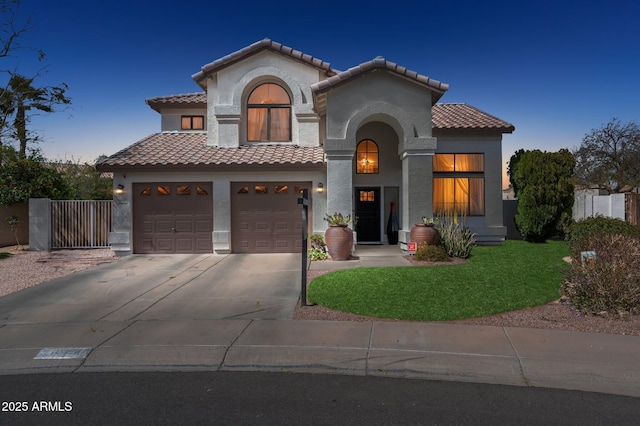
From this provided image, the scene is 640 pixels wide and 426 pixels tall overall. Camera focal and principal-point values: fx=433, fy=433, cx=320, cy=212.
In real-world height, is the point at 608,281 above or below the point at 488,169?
below

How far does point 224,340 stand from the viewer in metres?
6.02

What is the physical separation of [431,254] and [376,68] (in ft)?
19.3

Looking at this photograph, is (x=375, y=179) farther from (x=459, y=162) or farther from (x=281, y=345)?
(x=281, y=345)

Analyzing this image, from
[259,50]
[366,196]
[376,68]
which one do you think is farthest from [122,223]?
[376,68]

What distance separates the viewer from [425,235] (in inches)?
496

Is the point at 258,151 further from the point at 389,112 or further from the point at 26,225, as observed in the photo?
the point at 26,225

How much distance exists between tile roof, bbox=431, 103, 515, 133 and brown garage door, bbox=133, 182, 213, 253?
346 inches

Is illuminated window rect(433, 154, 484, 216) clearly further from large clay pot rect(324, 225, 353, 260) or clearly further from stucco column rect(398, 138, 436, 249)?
large clay pot rect(324, 225, 353, 260)

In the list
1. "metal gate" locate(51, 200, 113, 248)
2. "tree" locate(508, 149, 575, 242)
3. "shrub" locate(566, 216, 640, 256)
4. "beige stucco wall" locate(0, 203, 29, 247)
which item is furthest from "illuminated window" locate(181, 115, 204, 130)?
"shrub" locate(566, 216, 640, 256)

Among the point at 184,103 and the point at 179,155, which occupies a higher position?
the point at 184,103

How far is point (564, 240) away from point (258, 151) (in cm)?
1158

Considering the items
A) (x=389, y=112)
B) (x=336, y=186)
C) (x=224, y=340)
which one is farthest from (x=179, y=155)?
(x=224, y=340)

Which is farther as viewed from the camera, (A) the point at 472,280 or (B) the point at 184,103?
(B) the point at 184,103

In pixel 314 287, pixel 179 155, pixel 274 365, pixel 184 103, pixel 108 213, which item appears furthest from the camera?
pixel 184 103
